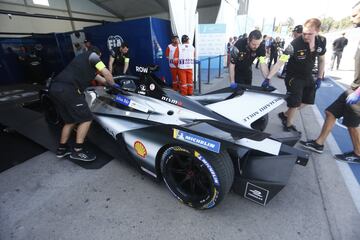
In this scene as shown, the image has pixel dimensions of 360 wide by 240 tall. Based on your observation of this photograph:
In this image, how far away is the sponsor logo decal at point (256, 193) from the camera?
158 centimetres

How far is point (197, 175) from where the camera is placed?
171 centimetres

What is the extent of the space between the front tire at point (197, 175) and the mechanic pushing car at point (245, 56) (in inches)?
65.5

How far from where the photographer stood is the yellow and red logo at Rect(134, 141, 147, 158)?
6.32ft

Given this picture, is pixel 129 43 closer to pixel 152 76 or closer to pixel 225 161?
pixel 152 76

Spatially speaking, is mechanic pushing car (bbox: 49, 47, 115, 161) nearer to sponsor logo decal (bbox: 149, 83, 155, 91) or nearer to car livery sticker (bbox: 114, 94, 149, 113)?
car livery sticker (bbox: 114, 94, 149, 113)

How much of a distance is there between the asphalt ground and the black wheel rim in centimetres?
18

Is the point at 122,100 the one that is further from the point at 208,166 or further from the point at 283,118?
the point at 283,118

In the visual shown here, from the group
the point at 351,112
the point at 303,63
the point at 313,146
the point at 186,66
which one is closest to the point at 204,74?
the point at 186,66

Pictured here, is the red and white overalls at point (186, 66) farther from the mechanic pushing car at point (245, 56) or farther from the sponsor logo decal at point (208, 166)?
the sponsor logo decal at point (208, 166)

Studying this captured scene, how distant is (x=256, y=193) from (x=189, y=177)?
567 millimetres

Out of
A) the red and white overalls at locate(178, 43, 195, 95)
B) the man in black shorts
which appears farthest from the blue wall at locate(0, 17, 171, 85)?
the man in black shorts

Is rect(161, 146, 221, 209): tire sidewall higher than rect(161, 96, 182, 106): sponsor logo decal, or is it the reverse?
rect(161, 96, 182, 106): sponsor logo decal

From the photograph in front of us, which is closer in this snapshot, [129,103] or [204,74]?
[129,103]

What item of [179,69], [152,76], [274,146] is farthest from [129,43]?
[274,146]
